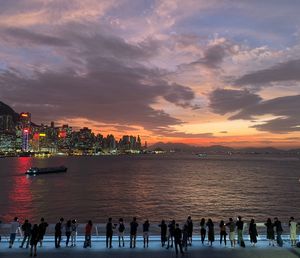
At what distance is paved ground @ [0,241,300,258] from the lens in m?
19.2

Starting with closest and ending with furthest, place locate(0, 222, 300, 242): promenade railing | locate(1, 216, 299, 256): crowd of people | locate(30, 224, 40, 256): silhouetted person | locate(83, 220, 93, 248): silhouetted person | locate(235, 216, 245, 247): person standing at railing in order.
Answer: locate(30, 224, 40, 256): silhouetted person, locate(1, 216, 299, 256): crowd of people, locate(83, 220, 93, 248): silhouetted person, locate(235, 216, 245, 247): person standing at railing, locate(0, 222, 300, 242): promenade railing

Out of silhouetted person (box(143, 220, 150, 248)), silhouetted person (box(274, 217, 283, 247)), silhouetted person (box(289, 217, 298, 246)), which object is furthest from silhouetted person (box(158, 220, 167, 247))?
silhouetted person (box(289, 217, 298, 246))

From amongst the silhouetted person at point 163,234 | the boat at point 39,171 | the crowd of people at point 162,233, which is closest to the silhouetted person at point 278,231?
the crowd of people at point 162,233

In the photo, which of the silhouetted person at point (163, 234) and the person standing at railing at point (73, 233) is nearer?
the silhouetted person at point (163, 234)

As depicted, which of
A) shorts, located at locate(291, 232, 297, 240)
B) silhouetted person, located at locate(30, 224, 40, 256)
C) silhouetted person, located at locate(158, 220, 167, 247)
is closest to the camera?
silhouetted person, located at locate(30, 224, 40, 256)

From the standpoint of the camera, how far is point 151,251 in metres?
20.3

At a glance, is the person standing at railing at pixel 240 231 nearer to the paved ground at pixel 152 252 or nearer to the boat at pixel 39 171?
the paved ground at pixel 152 252

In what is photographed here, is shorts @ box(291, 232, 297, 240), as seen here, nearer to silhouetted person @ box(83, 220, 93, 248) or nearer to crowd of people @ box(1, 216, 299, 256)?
crowd of people @ box(1, 216, 299, 256)

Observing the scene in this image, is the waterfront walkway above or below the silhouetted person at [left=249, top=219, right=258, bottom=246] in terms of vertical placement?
below

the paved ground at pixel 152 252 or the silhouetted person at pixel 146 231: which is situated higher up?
the silhouetted person at pixel 146 231

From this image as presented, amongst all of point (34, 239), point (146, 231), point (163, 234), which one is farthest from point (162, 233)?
point (34, 239)

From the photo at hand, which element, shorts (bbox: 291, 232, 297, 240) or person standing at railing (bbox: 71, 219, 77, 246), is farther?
person standing at railing (bbox: 71, 219, 77, 246)

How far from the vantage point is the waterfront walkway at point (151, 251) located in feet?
63.3

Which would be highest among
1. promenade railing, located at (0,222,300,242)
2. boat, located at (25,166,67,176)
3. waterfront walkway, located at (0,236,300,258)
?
promenade railing, located at (0,222,300,242)
